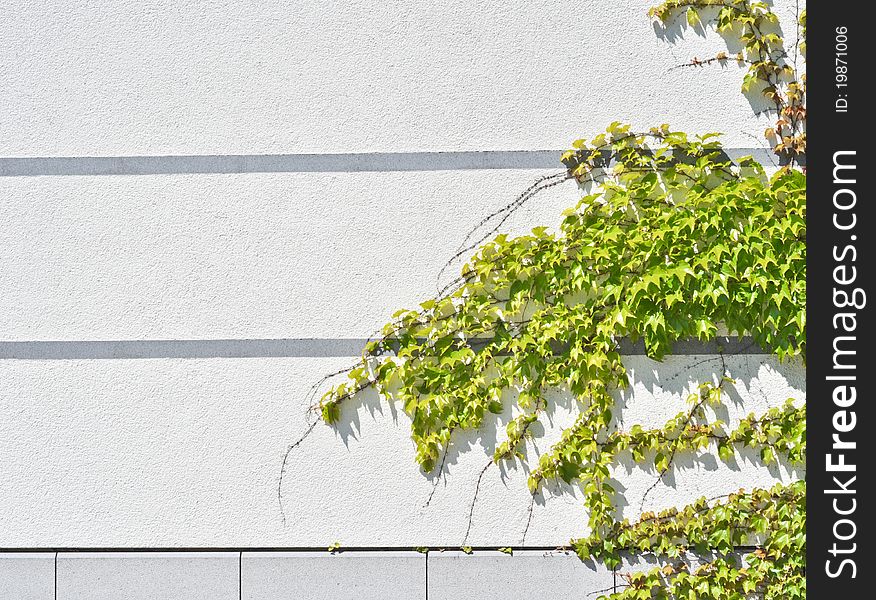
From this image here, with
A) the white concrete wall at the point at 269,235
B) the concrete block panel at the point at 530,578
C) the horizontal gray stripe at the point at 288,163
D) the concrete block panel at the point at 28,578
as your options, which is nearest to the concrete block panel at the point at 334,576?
the white concrete wall at the point at 269,235

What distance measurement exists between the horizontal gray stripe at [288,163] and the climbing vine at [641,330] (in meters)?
0.21

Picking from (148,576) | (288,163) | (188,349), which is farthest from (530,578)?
(288,163)

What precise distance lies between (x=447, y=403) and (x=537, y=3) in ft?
6.19

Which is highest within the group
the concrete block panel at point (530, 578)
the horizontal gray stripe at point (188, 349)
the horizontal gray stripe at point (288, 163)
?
the horizontal gray stripe at point (288, 163)

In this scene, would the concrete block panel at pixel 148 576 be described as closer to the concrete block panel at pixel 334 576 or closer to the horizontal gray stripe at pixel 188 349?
the concrete block panel at pixel 334 576

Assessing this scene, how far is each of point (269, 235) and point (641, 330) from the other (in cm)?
175

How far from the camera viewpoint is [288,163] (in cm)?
350

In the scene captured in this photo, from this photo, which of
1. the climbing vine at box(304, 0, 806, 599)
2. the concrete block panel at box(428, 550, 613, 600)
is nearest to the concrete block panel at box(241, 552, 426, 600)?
the concrete block panel at box(428, 550, 613, 600)

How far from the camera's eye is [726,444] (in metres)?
3.41

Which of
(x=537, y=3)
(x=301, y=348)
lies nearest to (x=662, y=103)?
(x=537, y=3)

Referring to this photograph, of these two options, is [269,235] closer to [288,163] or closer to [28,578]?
[288,163]

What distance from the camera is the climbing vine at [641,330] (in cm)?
334

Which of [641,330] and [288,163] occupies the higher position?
[288,163]
